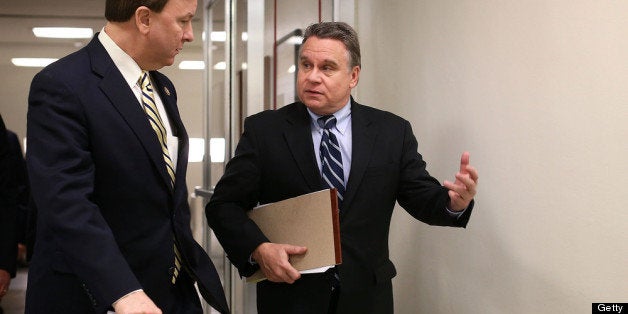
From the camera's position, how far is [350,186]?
2045 mm

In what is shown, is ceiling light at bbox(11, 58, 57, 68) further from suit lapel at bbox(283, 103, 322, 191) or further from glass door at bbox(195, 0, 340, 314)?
suit lapel at bbox(283, 103, 322, 191)

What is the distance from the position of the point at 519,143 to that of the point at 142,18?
1234 mm

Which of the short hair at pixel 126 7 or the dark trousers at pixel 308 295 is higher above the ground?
the short hair at pixel 126 7

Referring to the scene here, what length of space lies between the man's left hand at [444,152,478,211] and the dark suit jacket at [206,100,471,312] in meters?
0.06

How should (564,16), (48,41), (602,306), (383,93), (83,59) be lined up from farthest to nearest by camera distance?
(48,41) < (383,93) < (564,16) < (602,306) < (83,59)

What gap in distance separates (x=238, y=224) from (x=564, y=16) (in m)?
1.14

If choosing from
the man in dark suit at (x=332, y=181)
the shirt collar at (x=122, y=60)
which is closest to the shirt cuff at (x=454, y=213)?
the man in dark suit at (x=332, y=181)

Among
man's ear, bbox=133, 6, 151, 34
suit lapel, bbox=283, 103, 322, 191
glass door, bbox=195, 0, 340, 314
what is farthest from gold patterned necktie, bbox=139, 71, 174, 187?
glass door, bbox=195, 0, 340, 314

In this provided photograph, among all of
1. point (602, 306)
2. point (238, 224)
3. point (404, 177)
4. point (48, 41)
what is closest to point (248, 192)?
point (238, 224)

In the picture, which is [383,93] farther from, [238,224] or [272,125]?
[238,224]

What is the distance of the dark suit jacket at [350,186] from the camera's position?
2.03 meters

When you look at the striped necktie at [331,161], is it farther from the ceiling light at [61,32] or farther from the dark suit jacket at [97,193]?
the ceiling light at [61,32]

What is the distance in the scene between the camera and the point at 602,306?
5.70 feet

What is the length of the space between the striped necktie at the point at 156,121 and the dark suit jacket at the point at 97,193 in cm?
3
